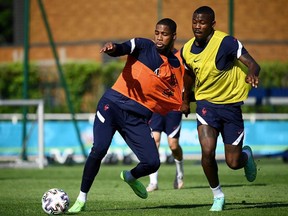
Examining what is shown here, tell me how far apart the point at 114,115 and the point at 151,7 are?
91.9 ft

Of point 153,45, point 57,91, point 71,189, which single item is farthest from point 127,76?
point 57,91

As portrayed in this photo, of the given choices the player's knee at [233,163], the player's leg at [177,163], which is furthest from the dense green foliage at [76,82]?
the player's knee at [233,163]

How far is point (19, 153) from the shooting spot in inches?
941

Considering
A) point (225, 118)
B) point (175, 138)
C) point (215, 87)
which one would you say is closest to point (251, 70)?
point (215, 87)

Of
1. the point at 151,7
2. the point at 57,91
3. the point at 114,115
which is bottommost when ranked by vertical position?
the point at 57,91

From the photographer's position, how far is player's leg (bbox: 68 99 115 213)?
36.2 ft

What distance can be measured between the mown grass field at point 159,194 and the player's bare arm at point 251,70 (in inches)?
64.1

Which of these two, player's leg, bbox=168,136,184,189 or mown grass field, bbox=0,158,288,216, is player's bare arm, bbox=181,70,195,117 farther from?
player's leg, bbox=168,136,184,189

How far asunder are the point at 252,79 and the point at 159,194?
14.2 ft

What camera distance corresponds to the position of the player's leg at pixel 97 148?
1105 cm

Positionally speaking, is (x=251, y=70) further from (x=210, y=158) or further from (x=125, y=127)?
A: (x=125, y=127)

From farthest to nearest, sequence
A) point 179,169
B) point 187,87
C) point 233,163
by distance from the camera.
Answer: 1. point 179,169
2. point 187,87
3. point 233,163

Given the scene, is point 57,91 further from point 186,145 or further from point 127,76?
point 127,76

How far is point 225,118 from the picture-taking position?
1119 cm
